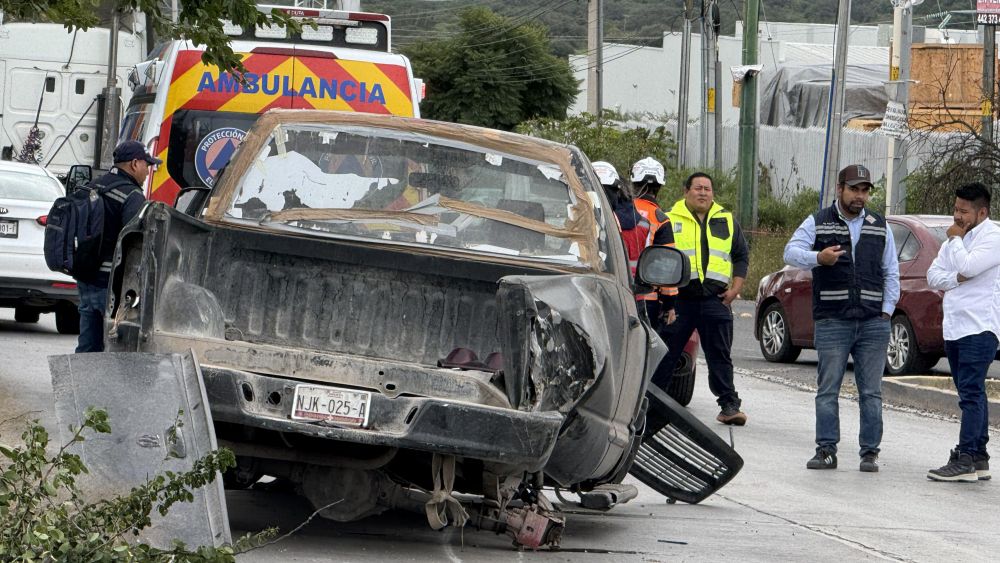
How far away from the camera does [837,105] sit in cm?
2419

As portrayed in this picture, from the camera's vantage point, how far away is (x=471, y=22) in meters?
63.0

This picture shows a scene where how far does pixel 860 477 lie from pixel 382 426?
15.2 ft

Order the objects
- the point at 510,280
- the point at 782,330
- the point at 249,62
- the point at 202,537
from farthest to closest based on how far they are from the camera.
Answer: the point at 782,330
the point at 249,62
the point at 510,280
the point at 202,537

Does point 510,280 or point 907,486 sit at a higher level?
point 510,280

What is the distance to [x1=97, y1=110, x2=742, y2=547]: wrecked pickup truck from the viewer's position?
6148 millimetres

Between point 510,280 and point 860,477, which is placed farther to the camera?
point 860,477

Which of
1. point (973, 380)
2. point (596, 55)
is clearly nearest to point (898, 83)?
point (973, 380)

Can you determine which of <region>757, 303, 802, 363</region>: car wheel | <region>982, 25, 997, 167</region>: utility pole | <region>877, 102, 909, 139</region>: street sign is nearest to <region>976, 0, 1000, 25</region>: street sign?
<region>982, 25, 997, 167</region>: utility pole

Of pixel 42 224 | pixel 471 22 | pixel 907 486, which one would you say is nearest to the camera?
pixel 907 486

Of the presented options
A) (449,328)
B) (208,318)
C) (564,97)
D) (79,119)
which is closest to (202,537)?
(208,318)

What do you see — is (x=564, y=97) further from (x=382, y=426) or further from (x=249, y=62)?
(x=382, y=426)

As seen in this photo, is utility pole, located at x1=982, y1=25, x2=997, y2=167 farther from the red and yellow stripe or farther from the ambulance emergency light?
the red and yellow stripe

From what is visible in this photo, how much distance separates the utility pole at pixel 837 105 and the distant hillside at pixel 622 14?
51.5 metres

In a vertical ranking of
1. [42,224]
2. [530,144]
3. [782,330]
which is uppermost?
[530,144]
